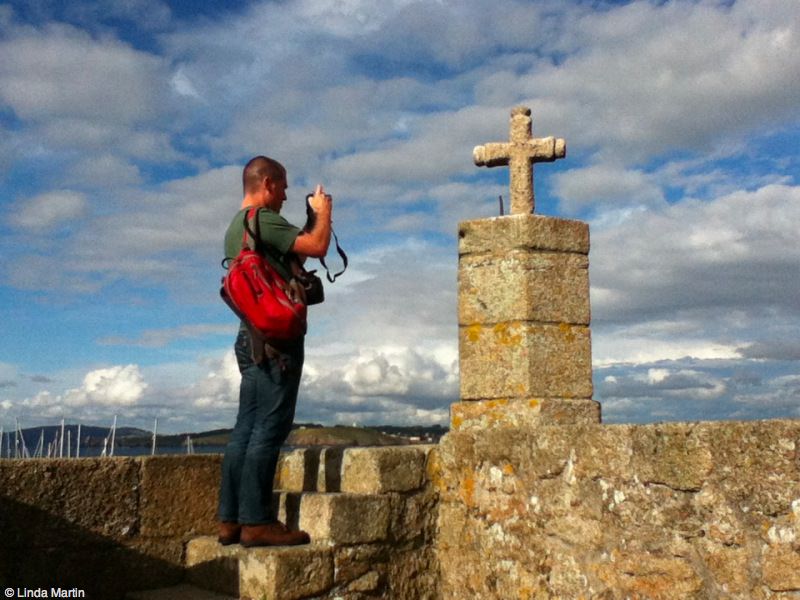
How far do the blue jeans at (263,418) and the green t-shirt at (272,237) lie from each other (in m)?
0.37

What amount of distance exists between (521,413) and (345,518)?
3.94ft

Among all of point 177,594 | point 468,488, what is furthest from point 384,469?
point 177,594

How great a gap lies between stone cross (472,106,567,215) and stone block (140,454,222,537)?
236cm

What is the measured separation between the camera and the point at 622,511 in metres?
3.57

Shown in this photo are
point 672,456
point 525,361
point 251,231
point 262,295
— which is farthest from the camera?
point 525,361

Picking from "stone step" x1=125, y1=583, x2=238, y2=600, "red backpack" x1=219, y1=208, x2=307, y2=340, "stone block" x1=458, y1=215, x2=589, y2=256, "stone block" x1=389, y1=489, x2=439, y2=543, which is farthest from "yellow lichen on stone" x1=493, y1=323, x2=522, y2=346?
"stone step" x1=125, y1=583, x2=238, y2=600

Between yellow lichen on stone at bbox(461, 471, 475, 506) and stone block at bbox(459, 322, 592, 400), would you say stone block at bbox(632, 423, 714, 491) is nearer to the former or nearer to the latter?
yellow lichen on stone at bbox(461, 471, 475, 506)

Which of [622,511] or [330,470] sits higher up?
[330,470]

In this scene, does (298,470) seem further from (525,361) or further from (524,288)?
(524,288)

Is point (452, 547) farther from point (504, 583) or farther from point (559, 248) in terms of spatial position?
point (559, 248)

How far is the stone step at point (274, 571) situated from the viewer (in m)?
3.95

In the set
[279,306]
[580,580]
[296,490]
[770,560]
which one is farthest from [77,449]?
[770,560]

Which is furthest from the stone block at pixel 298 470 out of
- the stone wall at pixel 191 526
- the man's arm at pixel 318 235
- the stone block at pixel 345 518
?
the man's arm at pixel 318 235

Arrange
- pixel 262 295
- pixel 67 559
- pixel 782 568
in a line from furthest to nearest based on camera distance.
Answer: pixel 67 559 < pixel 262 295 < pixel 782 568
